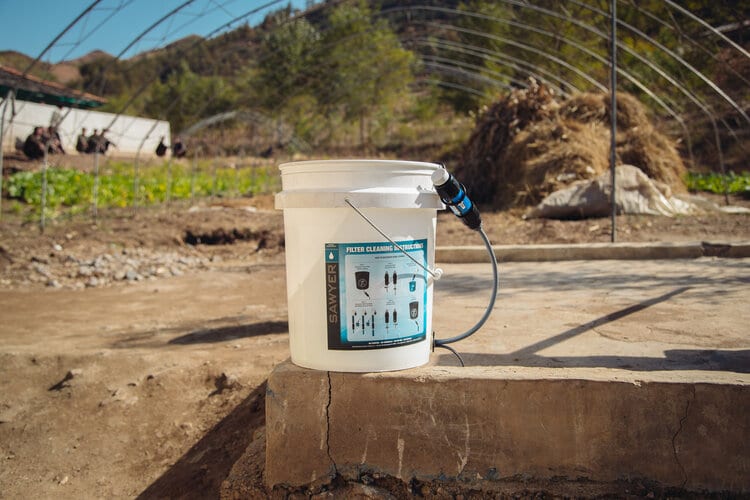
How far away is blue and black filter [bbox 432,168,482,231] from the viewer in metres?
2.17

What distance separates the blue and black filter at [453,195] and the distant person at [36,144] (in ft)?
30.6

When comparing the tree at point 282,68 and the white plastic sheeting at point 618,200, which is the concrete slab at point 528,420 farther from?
the tree at point 282,68

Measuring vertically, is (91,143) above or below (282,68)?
below

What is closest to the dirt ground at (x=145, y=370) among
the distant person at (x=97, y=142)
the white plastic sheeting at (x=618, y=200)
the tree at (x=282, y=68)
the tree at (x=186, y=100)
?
→ the white plastic sheeting at (x=618, y=200)

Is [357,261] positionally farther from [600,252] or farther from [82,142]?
[82,142]

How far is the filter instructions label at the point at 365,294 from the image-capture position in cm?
213

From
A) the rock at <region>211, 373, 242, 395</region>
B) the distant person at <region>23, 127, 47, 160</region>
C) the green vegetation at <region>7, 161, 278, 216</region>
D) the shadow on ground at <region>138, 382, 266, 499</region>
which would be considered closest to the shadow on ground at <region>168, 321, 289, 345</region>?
the rock at <region>211, 373, 242, 395</region>

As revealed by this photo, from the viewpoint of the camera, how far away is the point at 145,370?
373cm

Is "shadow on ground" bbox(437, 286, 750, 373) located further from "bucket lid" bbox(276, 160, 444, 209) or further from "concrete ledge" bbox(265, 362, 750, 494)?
"bucket lid" bbox(276, 160, 444, 209)

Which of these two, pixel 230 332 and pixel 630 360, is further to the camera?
pixel 230 332

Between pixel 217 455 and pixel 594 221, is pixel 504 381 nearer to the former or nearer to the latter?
pixel 217 455

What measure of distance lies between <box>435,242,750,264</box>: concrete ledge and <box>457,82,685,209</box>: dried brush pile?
17.6 feet

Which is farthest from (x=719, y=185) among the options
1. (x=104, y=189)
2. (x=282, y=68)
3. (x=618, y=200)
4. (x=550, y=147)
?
(x=282, y=68)

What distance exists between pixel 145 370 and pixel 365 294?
217 cm
